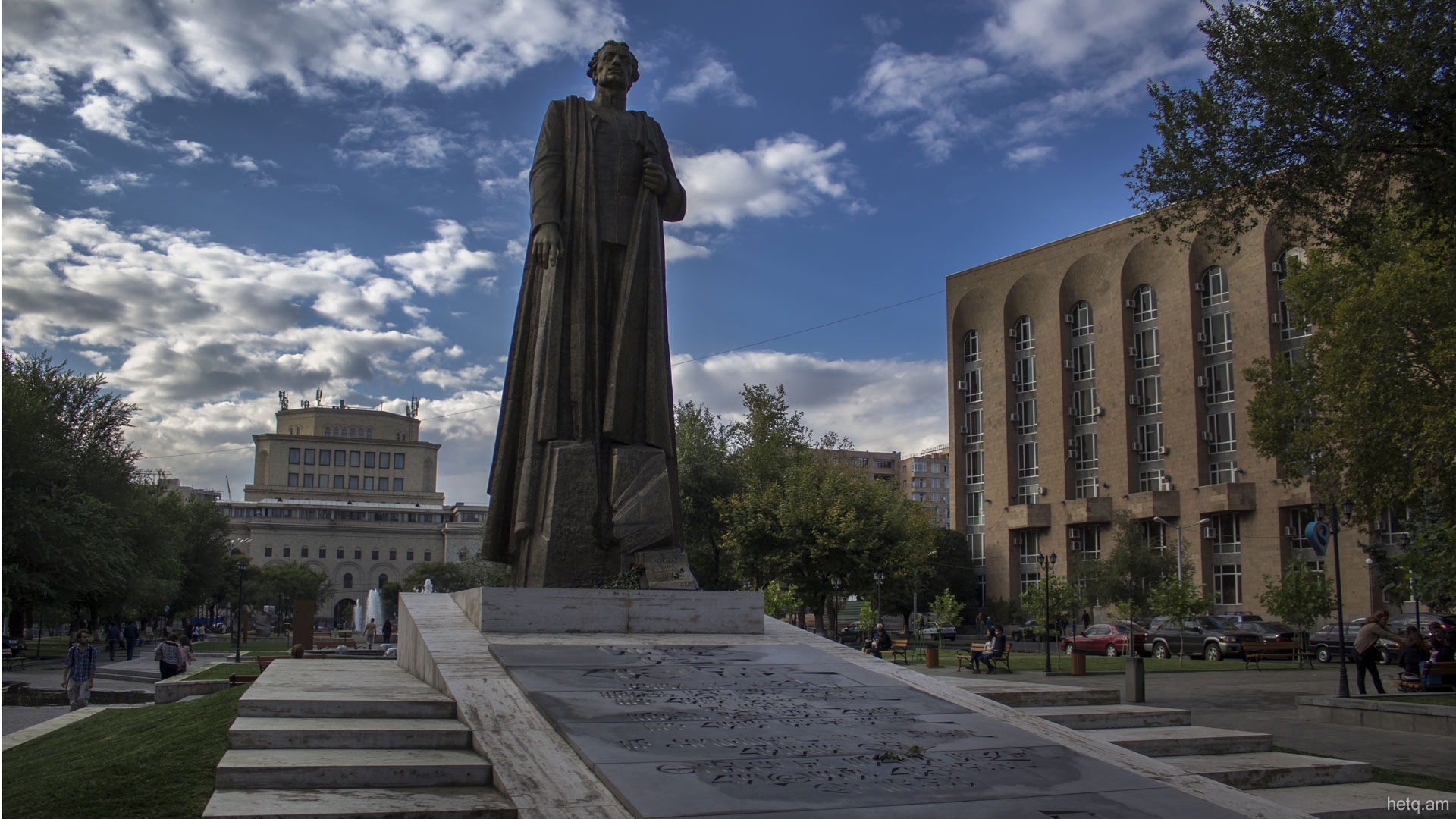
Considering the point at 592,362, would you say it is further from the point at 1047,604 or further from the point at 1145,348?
the point at 1145,348

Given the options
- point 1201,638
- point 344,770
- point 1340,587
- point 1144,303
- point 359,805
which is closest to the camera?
point 359,805

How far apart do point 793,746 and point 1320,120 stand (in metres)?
11.9

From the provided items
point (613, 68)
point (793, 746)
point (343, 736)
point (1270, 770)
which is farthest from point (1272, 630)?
point (343, 736)

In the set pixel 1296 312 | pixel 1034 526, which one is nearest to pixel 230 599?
pixel 1034 526

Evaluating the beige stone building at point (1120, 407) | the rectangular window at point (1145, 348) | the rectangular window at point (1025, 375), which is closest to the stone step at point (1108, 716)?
the beige stone building at point (1120, 407)

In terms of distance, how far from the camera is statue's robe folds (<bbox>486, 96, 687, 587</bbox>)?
9.91m

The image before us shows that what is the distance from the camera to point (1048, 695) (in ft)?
28.1

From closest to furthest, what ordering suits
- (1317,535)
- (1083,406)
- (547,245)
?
(547,245) < (1317,535) < (1083,406)

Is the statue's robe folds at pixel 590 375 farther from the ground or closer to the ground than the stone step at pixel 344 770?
farther from the ground

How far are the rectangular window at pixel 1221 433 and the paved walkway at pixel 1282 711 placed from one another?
25902mm

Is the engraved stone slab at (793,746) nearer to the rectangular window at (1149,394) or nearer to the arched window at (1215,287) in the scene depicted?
the arched window at (1215,287)

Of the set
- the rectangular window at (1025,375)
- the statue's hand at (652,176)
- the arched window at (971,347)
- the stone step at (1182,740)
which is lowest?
the stone step at (1182,740)

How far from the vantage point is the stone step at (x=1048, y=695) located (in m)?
8.34

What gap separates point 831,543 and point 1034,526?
29271 mm
